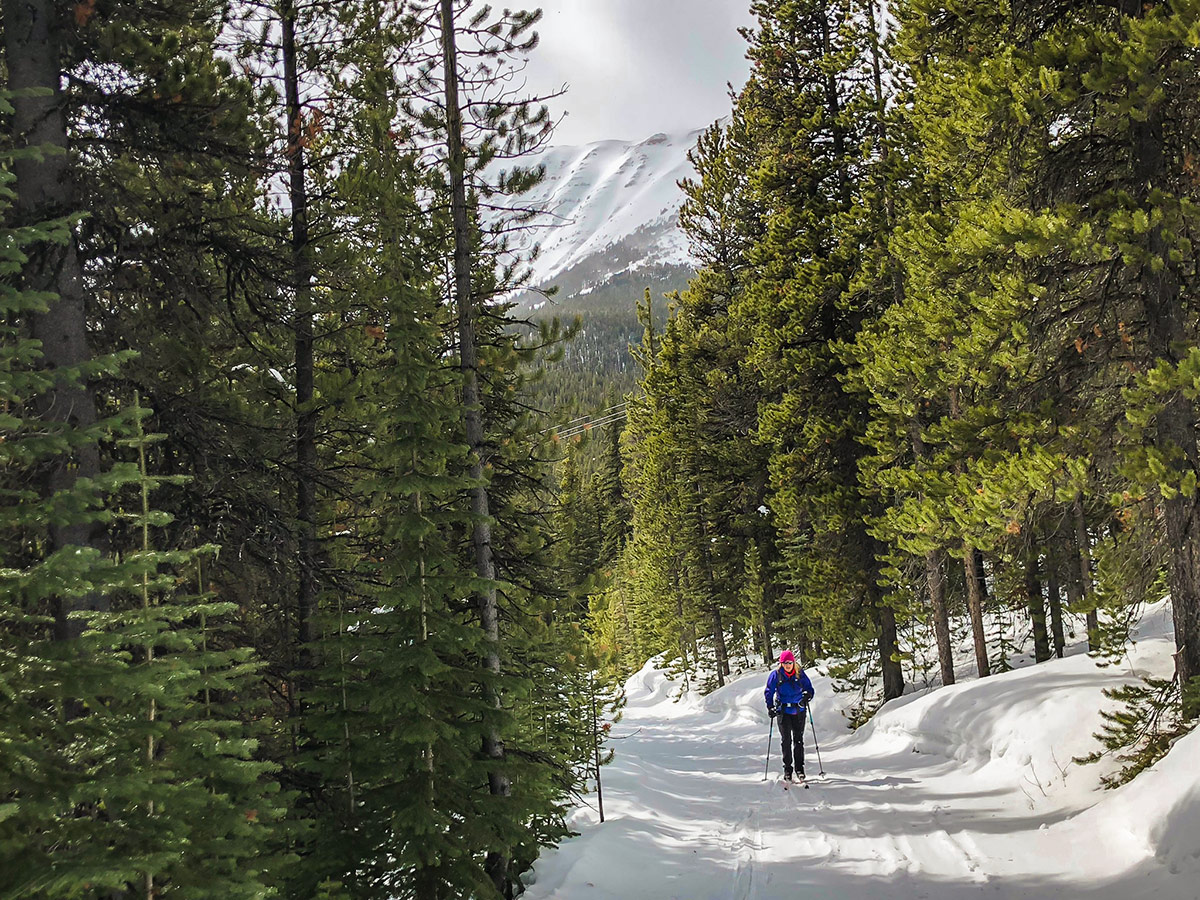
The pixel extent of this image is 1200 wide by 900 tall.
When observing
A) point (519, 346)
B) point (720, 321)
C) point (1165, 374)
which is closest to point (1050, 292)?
point (1165, 374)

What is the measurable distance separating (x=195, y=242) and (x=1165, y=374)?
948cm

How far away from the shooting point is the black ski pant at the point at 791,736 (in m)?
12.0

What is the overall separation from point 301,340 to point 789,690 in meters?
9.52

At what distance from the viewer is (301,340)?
9.50 meters

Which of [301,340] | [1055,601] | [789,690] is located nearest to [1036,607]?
[1055,601]

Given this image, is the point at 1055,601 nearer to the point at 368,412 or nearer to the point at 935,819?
the point at 935,819

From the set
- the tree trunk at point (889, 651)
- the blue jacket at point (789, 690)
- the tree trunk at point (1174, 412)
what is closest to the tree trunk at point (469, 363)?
the blue jacket at point (789, 690)

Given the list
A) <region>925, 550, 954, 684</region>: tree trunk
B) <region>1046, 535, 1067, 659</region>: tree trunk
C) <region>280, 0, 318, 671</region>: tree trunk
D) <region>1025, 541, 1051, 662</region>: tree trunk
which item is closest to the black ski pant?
<region>925, 550, 954, 684</region>: tree trunk

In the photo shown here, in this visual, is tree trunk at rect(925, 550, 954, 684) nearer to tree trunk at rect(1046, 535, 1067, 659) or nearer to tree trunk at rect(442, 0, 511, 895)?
tree trunk at rect(1046, 535, 1067, 659)

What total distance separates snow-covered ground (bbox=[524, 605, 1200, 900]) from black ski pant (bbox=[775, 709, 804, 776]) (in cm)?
40

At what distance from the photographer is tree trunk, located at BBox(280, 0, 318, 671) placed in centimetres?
859

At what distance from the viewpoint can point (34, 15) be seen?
6359mm

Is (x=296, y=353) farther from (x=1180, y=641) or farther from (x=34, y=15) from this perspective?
(x=1180, y=641)

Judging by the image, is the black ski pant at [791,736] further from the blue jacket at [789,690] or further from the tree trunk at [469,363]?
the tree trunk at [469,363]
